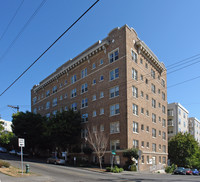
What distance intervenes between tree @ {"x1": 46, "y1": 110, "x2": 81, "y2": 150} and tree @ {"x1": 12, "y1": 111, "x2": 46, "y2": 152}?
26.6 feet

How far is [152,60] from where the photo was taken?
45.8 meters

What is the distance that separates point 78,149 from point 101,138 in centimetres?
698

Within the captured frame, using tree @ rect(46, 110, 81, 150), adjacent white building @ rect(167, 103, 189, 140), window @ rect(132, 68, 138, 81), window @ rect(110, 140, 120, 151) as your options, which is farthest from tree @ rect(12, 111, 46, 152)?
adjacent white building @ rect(167, 103, 189, 140)

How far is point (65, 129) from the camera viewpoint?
129 ft

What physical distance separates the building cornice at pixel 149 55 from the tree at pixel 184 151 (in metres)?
15.6

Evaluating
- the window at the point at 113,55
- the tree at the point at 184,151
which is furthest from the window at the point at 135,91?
the tree at the point at 184,151

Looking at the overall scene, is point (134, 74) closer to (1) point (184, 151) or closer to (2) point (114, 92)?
(2) point (114, 92)

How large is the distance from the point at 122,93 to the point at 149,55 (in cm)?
1225

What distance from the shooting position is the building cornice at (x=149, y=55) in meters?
40.5

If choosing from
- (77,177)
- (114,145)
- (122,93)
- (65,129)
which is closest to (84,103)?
(65,129)

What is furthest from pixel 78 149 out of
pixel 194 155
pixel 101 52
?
pixel 194 155

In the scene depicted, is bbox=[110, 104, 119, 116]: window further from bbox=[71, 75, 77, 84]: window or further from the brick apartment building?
bbox=[71, 75, 77, 84]: window

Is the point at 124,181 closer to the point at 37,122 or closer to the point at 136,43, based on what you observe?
the point at 136,43

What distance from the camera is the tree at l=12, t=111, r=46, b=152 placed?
48.2 meters
